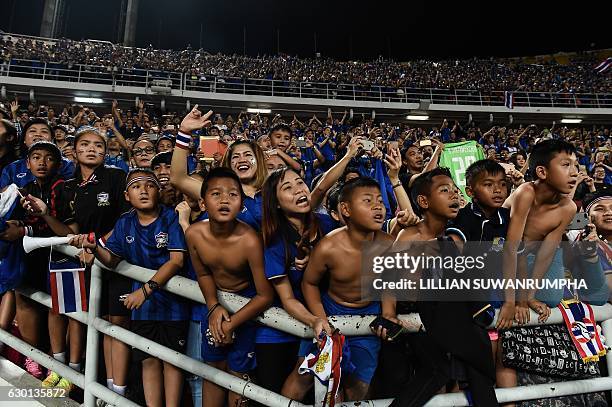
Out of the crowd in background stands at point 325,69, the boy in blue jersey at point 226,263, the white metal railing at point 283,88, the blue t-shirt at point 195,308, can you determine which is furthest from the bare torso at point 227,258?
the crowd in background stands at point 325,69

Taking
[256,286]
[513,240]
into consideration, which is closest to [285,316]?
[256,286]

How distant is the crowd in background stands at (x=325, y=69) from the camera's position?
781 inches

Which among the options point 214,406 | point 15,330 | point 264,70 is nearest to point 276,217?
point 214,406

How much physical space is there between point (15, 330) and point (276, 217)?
8.37 ft

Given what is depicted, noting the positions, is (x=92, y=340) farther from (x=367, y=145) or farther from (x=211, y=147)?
(x=211, y=147)

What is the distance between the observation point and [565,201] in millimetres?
2221

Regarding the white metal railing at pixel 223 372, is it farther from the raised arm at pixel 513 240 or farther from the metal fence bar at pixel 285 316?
the raised arm at pixel 513 240

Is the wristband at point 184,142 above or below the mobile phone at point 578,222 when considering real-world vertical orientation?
above

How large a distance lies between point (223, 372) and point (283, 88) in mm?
19307

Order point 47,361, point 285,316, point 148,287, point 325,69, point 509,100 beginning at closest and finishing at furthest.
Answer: point 285,316, point 148,287, point 47,361, point 509,100, point 325,69

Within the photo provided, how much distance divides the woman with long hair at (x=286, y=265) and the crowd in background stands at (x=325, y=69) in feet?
59.1

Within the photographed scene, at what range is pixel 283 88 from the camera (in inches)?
783

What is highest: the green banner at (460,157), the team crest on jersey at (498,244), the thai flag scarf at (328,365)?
the green banner at (460,157)

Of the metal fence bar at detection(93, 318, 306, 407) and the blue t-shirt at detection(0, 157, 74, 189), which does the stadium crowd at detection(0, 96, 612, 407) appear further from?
the metal fence bar at detection(93, 318, 306, 407)
